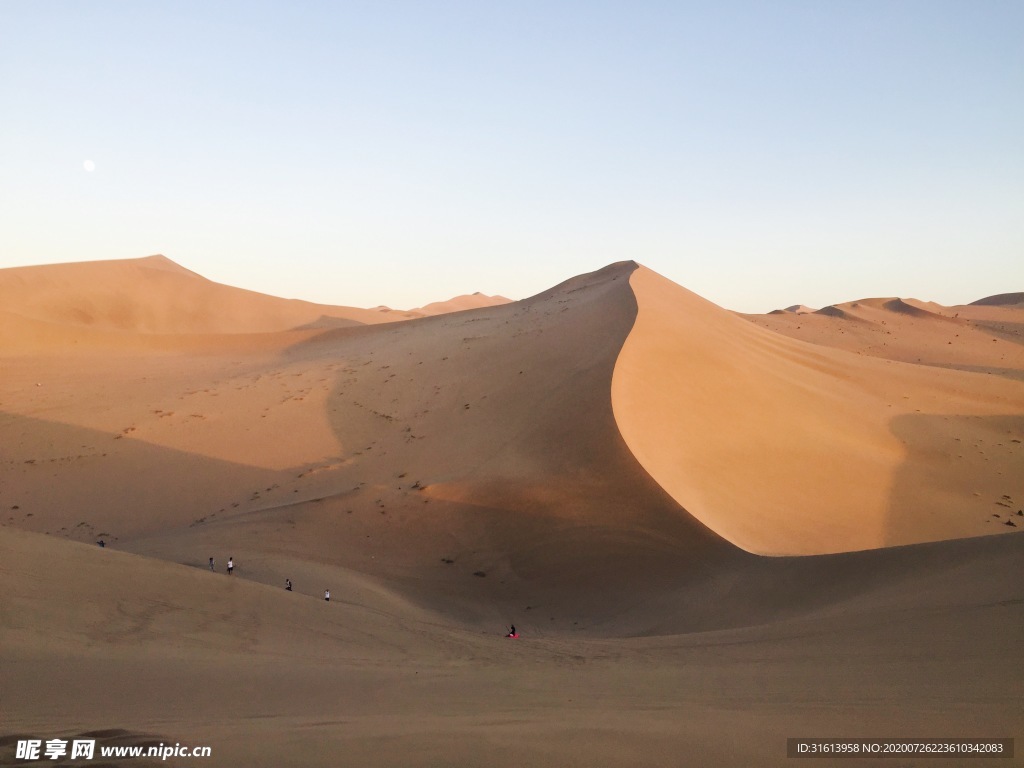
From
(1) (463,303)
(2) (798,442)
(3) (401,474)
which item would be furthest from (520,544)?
(1) (463,303)

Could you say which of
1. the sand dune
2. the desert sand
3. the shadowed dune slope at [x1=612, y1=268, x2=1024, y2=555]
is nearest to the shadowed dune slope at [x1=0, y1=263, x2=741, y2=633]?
the desert sand

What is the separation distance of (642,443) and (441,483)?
368cm

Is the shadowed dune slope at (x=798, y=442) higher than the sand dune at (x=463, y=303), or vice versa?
the sand dune at (x=463, y=303)

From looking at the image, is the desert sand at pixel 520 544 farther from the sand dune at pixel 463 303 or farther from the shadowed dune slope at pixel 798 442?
the sand dune at pixel 463 303

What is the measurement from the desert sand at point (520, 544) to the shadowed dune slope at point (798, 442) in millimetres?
85

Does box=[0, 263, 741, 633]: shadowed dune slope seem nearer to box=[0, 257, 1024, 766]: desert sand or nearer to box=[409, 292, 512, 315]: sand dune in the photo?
box=[0, 257, 1024, 766]: desert sand

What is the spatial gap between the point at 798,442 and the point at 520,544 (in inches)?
246

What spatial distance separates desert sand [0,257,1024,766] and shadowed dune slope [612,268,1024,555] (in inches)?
3.3

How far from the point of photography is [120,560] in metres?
7.33

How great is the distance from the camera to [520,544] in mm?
11258

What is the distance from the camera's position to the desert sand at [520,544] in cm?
407

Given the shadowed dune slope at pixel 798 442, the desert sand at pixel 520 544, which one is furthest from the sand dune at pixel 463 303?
the shadowed dune slope at pixel 798 442

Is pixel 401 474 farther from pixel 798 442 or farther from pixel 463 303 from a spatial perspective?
pixel 463 303

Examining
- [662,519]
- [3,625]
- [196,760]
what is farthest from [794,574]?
[3,625]
